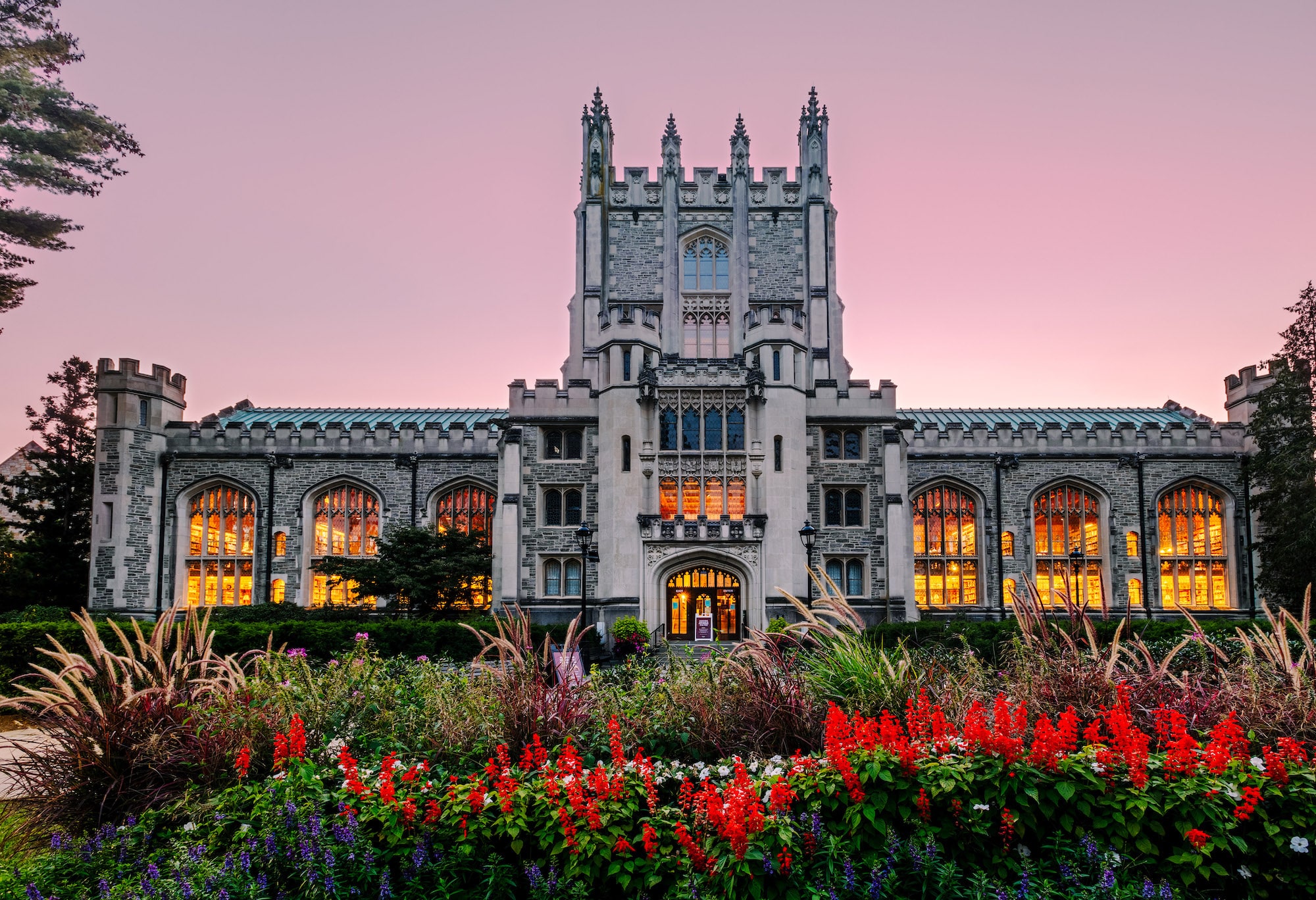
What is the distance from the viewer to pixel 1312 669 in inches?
299

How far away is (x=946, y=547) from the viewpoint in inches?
1258

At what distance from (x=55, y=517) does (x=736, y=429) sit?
28.5m

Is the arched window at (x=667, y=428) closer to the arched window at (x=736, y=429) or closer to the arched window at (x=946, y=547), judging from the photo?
the arched window at (x=736, y=429)

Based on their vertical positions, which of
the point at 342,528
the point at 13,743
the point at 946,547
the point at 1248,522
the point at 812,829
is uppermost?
the point at 1248,522

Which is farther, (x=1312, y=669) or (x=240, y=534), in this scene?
(x=240, y=534)

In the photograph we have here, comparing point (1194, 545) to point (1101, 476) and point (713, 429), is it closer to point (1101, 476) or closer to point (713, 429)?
point (1101, 476)

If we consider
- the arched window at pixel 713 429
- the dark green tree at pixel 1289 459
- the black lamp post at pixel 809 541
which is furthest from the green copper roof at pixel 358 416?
the dark green tree at pixel 1289 459

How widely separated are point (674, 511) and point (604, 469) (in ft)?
9.79

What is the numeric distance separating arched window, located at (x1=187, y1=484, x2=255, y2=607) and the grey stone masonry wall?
27.8m

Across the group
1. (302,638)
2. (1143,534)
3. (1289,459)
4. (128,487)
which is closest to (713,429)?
(302,638)

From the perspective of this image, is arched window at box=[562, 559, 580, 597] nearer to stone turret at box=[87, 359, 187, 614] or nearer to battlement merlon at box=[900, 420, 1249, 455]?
battlement merlon at box=[900, 420, 1249, 455]

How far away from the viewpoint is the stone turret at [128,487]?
3003 cm

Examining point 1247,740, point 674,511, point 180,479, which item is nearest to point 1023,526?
point 674,511

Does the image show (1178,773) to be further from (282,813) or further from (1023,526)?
(1023,526)
